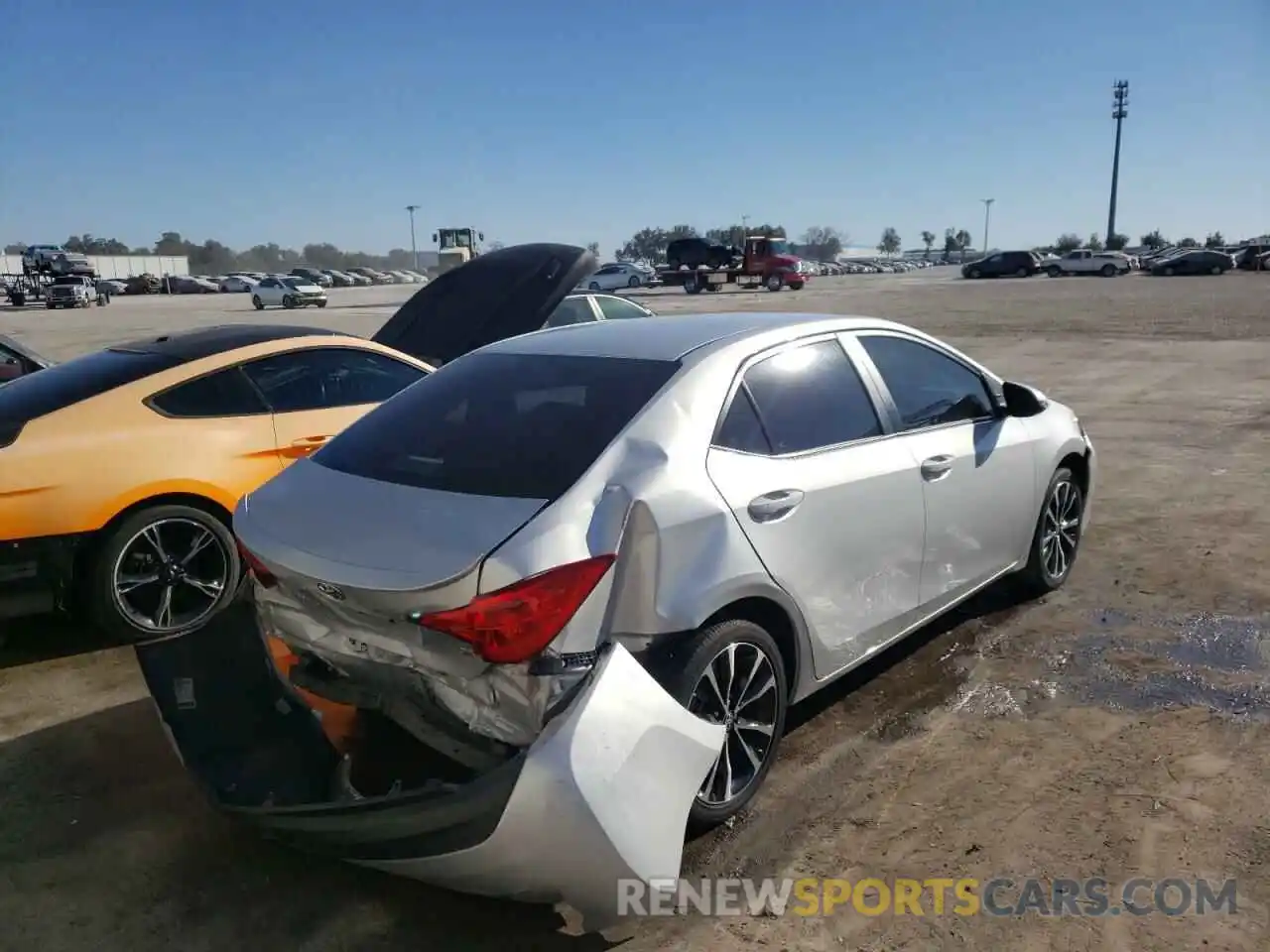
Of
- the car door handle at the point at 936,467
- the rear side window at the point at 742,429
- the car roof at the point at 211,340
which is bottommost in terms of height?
the car door handle at the point at 936,467

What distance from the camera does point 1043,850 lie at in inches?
120

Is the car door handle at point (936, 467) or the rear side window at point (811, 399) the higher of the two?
the rear side window at point (811, 399)

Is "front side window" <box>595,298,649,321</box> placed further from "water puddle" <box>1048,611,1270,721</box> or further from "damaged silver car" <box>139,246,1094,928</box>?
"damaged silver car" <box>139,246,1094,928</box>

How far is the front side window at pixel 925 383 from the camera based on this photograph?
4059 millimetres

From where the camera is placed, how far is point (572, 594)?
8.40 ft

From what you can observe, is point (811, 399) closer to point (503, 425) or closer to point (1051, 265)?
point (503, 425)

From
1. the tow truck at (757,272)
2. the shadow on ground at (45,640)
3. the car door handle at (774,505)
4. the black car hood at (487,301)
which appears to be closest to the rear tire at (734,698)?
the car door handle at (774,505)

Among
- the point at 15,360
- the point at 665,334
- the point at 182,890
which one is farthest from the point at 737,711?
the point at 15,360

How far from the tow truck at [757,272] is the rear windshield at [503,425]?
1693 inches

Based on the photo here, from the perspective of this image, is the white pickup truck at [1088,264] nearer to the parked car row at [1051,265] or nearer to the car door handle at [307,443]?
the parked car row at [1051,265]

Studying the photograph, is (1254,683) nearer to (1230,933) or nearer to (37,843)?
(1230,933)

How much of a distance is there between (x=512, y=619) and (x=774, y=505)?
3.55 ft

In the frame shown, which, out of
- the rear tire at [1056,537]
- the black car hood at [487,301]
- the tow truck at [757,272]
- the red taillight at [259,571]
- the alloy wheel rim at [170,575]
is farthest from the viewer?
the tow truck at [757,272]

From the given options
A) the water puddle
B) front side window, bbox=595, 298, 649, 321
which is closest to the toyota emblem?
the water puddle
